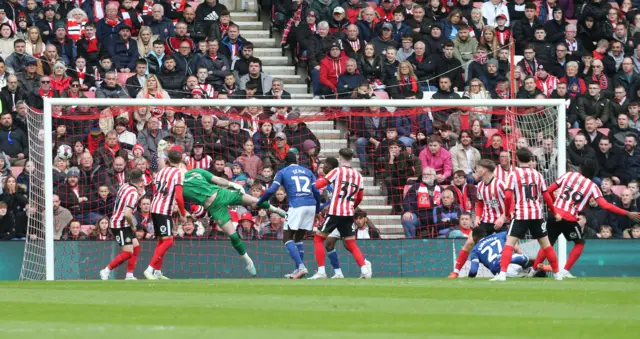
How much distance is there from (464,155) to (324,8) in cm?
524

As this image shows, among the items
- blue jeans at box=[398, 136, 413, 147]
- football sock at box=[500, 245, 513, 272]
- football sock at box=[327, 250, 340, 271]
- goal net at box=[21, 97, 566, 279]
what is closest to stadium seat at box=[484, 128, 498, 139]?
goal net at box=[21, 97, 566, 279]

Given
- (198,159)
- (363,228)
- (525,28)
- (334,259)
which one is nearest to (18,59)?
(198,159)

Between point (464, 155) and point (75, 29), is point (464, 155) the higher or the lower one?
the lower one

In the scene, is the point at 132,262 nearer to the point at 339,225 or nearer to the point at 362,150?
the point at 339,225

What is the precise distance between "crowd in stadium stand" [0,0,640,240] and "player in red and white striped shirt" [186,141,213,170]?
3 cm

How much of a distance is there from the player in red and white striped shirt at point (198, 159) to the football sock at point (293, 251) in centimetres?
267

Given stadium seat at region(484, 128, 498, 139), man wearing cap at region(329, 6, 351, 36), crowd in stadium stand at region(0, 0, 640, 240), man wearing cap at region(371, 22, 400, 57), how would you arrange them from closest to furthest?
crowd in stadium stand at region(0, 0, 640, 240)
stadium seat at region(484, 128, 498, 139)
man wearing cap at region(371, 22, 400, 57)
man wearing cap at region(329, 6, 351, 36)

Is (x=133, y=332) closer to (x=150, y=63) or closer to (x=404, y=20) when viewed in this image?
Answer: (x=150, y=63)

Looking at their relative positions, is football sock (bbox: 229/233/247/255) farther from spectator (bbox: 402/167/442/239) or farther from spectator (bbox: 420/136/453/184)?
spectator (bbox: 420/136/453/184)

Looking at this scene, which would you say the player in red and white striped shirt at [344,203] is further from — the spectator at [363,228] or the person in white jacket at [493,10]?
the person in white jacket at [493,10]

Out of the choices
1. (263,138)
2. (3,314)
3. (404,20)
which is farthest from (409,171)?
(3,314)

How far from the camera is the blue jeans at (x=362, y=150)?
2070 centimetres

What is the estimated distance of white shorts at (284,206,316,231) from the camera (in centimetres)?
1769

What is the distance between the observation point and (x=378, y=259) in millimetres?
19250
